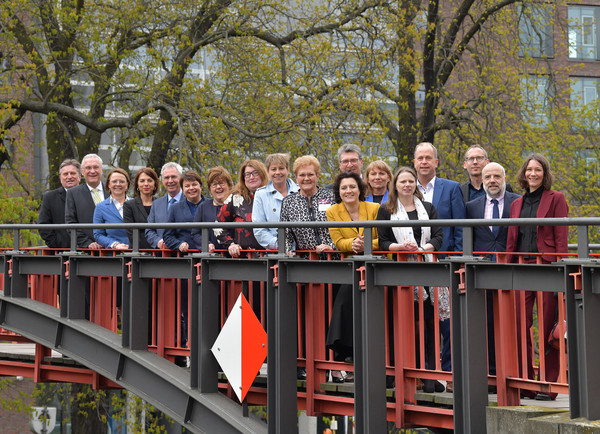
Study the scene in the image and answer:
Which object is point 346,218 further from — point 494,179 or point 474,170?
point 474,170

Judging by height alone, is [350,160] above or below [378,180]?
above

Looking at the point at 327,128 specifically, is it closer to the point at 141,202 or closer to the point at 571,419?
the point at 141,202

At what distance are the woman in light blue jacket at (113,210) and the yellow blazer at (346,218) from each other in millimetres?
3151

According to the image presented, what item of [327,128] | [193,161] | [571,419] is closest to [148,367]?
[571,419]

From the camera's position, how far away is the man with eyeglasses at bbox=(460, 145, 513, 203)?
9.56 metres

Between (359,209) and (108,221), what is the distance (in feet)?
12.4

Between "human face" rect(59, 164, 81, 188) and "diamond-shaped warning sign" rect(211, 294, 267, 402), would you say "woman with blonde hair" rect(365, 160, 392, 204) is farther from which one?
"human face" rect(59, 164, 81, 188)

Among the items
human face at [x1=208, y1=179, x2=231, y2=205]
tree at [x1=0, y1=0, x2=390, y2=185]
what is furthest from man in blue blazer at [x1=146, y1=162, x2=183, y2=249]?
tree at [x1=0, y1=0, x2=390, y2=185]

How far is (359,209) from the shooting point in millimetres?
8914

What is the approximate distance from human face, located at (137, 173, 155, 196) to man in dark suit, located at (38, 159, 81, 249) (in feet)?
3.75

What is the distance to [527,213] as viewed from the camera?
27.8ft

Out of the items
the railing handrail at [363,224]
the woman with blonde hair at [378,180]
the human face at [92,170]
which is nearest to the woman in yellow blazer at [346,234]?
the railing handrail at [363,224]

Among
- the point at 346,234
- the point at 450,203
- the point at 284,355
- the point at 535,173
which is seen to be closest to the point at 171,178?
the point at 284,355

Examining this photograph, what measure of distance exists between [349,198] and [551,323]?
1885mm
